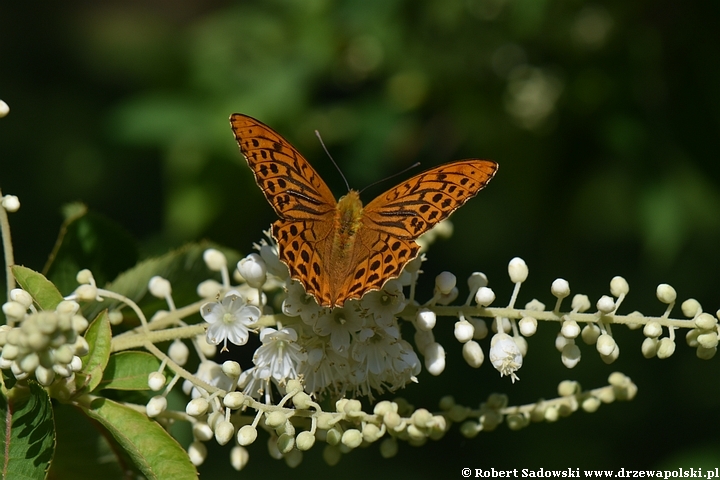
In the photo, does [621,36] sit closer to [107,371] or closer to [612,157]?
[612,157]

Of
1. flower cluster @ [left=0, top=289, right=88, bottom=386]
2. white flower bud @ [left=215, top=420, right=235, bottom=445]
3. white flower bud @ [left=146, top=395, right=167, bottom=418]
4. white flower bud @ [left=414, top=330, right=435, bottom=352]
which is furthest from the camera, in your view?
white flower bud @ [left=414, top=330, right=435, bottom=352]

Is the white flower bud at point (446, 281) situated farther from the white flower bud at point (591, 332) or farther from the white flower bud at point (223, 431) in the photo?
the white flower bud at point (223, 431)

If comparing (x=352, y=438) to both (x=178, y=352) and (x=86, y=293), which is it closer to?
(x=178, y=352)

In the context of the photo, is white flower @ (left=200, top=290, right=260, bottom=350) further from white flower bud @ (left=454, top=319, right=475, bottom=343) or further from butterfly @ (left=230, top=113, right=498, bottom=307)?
white flower bud @ (left=454, top=319, right=475, bottom=343)

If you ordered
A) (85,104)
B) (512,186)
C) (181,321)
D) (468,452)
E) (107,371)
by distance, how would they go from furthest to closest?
1. (85,104)
2. (468,452)
3. (512,186)
4. (181,321)
5. (107,371)

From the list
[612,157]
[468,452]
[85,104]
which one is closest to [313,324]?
[612,157]

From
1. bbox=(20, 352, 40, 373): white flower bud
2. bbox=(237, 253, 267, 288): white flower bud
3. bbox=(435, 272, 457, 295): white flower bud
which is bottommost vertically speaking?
bbox=(20, 352, 40, 373): white flower bud

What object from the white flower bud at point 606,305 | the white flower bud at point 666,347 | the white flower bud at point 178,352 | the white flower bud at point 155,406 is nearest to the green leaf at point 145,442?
the white flower bud at point 155,406

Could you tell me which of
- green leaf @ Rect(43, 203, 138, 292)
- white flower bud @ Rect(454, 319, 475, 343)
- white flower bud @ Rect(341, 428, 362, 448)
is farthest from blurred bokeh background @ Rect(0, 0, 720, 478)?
white flower bud @ Rect(341, 428, 362, 448)
